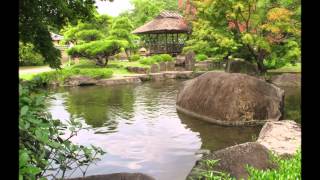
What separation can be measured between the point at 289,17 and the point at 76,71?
1401 cm

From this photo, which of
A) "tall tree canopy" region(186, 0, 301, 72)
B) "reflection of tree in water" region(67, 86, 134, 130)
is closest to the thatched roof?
"tall tree canopy" region(186, 0, 301, 72)

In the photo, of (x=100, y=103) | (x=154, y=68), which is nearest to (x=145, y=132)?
(x=100, y=103)

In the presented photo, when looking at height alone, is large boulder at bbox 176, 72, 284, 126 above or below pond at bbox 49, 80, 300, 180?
above

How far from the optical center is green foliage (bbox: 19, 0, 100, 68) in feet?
23.0

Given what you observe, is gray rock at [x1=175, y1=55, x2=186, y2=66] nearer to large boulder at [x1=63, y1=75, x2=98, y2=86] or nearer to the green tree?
the green tree

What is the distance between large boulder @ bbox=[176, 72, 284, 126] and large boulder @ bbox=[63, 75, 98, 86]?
1250 centimetres

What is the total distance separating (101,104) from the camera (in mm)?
18703

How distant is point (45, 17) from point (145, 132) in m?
5.94

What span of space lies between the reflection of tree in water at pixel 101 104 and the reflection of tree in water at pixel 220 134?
9.64 feet

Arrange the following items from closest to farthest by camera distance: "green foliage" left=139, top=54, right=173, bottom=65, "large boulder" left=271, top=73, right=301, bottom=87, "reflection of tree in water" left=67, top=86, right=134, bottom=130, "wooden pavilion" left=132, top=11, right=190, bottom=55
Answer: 1. "reflection of tree in water" left=67, top=86, right=134, bottom=130
2. "large boulder" left=271, top=73, right=301, bottom=87
3. "green foliage" left=139, top=54, right=173, bottom=65
4. "wooden pavilion" left=132, top=11, right=190, bottom=55

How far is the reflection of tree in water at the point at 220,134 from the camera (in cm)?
1149

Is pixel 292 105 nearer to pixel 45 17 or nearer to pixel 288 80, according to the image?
pixel 288 80

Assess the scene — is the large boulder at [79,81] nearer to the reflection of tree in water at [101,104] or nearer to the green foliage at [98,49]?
the reflection of tree in water at [101,104]
